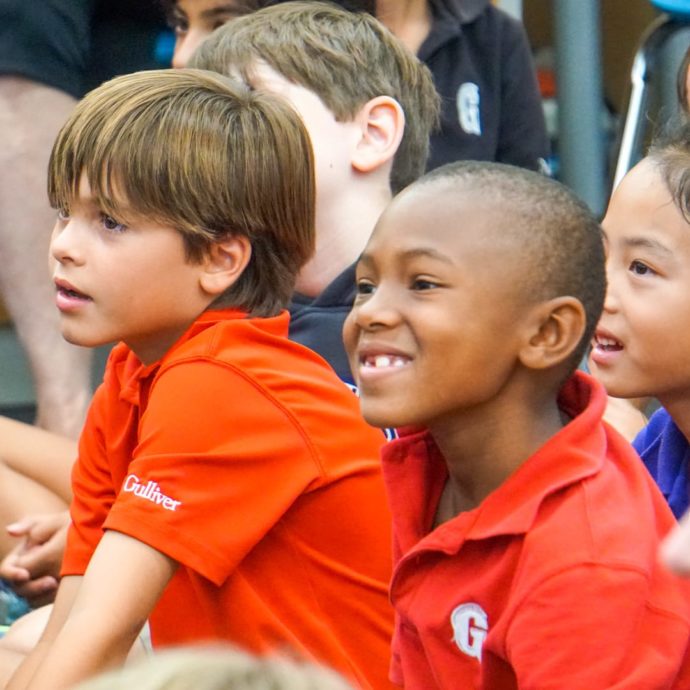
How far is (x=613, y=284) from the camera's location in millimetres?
2203

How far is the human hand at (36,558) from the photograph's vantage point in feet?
10.0

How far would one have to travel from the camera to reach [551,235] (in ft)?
6.15

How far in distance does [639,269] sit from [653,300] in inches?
2.0

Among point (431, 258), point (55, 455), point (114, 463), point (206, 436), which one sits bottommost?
point (55, 455)

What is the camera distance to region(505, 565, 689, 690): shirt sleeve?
1.68 meters

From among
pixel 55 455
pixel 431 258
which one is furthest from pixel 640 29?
pixel 431 258

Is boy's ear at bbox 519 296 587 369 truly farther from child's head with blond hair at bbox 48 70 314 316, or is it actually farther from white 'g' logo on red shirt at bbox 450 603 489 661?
child's head with blond hair at bbox 48 70 314 316

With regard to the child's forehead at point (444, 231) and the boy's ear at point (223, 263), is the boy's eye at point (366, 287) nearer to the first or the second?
the child's forehead at point (444, 231)

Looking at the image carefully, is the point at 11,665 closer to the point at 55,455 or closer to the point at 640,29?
the point at 55,455

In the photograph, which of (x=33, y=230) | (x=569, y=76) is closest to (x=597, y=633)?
(x=33, y=230)

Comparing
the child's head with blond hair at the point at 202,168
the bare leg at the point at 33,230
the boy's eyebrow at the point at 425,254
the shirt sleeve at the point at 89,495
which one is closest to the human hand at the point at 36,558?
the shirt sleeve at the point at 89,495

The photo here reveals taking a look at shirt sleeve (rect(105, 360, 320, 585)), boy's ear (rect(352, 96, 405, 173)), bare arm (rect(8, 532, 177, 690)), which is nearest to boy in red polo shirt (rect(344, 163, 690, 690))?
shirt sleeve (rect(105, 360, 320, 585))

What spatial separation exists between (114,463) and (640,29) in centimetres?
326

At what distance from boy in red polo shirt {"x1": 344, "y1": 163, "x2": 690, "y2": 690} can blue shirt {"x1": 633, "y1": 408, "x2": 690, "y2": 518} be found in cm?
34
